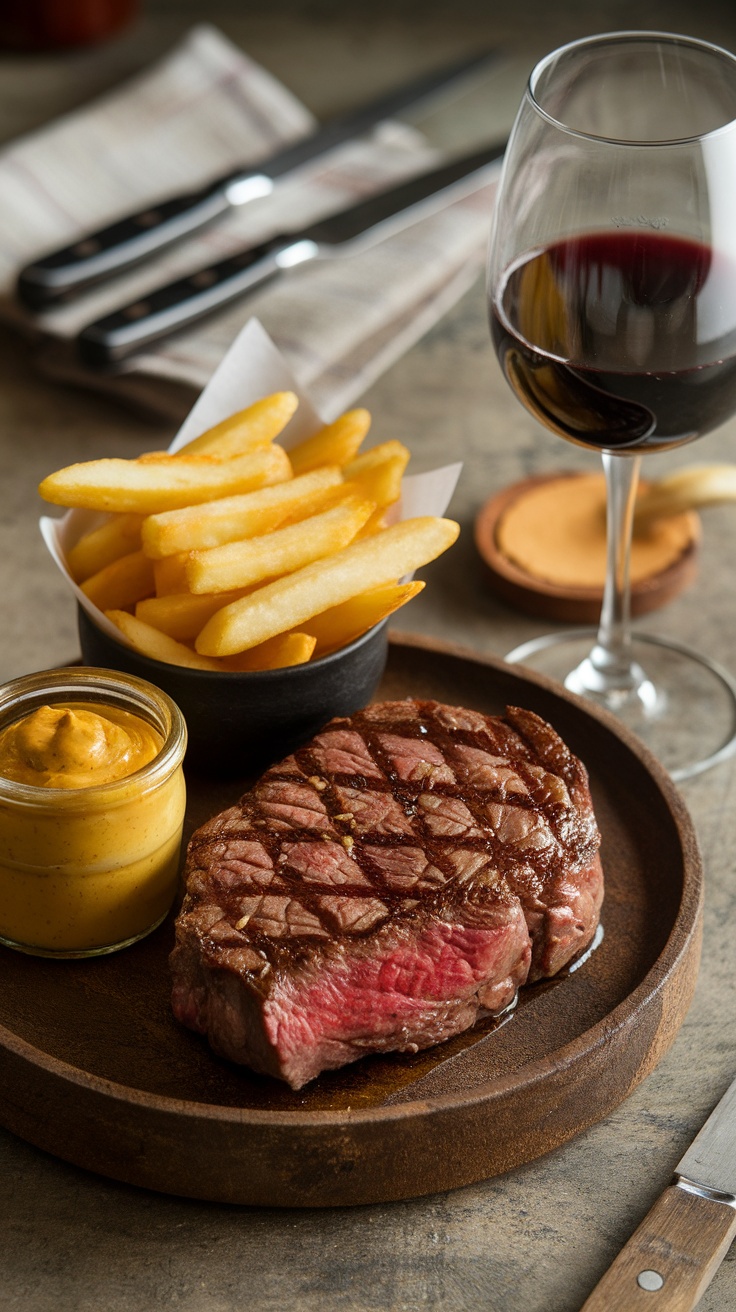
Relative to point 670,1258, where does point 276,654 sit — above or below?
above

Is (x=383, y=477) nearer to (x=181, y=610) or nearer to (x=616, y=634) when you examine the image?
(x=181, y=610)

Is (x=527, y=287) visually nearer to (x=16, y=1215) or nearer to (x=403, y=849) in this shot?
(x=403, y=849)

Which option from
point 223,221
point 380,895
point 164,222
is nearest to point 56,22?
point 223,221

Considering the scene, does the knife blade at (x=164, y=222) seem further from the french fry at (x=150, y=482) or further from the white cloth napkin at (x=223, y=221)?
the french fry at (x=150, y=482)

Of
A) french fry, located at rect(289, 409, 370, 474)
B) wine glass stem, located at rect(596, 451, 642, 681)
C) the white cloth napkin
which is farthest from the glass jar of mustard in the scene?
the white cloth napkin

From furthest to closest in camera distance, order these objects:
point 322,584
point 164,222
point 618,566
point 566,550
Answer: point 164,222 < point 566,550 < point 618,566 < point 322,584

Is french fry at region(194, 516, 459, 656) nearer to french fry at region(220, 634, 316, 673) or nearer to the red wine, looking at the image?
french fry at region(220, 634, 316, 673)
